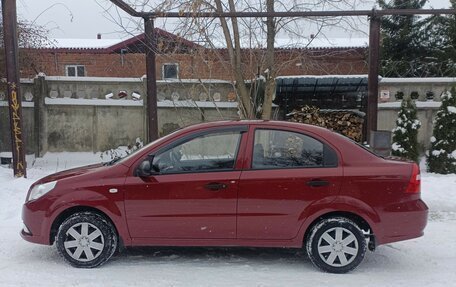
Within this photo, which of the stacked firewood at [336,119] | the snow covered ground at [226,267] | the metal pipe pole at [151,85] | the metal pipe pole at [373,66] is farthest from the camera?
the stacked firewood at [336,119]

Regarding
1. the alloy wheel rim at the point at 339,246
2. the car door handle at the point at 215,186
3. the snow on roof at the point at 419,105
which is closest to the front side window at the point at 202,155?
the car door handle at the point at 215,186

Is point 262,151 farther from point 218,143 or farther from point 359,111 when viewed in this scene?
point 359,111

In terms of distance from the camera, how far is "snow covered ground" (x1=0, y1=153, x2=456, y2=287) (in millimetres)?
4496

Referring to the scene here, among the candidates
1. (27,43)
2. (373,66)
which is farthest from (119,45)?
(373,66)

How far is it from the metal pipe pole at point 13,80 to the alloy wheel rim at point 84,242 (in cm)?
477

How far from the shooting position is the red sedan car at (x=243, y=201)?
4.71m

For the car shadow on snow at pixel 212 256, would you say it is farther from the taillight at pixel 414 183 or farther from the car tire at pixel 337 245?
the taillight at pixel 414 183

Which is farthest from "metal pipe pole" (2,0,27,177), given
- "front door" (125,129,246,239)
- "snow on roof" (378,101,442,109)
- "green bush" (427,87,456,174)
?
"snow on roof" (378,101,442,109)

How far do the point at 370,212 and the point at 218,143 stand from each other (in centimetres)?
172

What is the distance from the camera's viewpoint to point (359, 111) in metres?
13.5

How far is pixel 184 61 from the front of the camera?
11.1 meters

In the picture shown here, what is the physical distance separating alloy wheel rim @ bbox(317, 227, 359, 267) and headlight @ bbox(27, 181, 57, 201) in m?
2.86

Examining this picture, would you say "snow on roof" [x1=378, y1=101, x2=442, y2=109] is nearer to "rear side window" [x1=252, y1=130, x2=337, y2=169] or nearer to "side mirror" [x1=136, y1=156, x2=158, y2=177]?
"rear side window" [x1=252, y1=130, x2=337, y2=169]

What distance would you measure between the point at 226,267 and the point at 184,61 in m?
7.11
